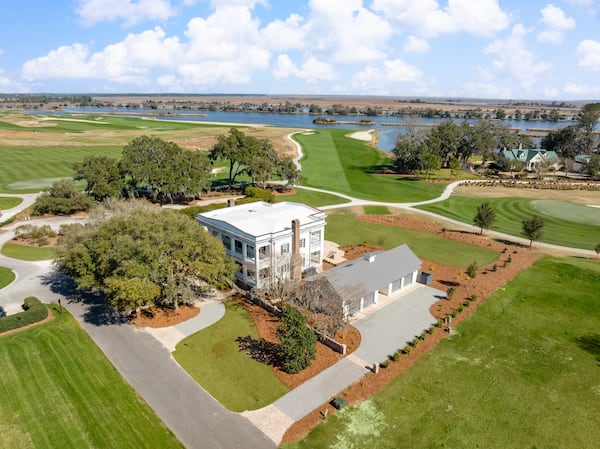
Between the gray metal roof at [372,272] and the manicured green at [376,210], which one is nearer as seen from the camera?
the gray metal roof at [372,272]

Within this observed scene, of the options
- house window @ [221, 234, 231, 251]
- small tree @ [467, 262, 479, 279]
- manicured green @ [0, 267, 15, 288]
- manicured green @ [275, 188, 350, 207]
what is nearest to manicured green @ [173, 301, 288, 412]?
house window @ [221, 234, 231, 251]

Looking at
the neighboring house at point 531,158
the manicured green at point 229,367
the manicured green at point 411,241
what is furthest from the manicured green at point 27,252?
the neighboring house at point 531,158

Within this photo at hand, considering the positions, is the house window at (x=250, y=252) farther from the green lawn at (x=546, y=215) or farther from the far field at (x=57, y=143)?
the far field at (x=57, y=143)

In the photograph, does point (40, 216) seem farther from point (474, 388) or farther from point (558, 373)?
point (558, 373)

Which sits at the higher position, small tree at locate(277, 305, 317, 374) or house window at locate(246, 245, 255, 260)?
house window at locate(246, 245, 255, 260)

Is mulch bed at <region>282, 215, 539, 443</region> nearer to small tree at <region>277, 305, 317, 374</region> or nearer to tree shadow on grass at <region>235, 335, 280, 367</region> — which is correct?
small tree at <region>277, 305, 317, 374</region>
